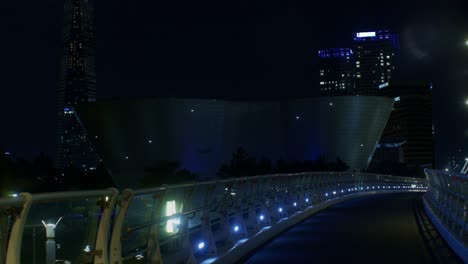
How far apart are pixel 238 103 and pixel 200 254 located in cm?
11872

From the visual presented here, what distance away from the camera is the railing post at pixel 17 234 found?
16.6ft

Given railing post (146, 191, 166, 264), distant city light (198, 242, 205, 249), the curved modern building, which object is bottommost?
distant city light (198, 242, 205, 249)

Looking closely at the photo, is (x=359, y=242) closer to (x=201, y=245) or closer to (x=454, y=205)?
(x=454, y=205)

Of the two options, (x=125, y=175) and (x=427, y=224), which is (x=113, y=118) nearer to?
(x=125, y=175)

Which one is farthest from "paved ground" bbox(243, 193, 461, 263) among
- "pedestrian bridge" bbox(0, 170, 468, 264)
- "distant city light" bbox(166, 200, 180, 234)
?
"distant city light" bbox(166, 200, 180, 234)

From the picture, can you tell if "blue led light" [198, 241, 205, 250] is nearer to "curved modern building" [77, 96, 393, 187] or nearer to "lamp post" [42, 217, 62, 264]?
"lamp post" [42, 217, 62, 264]

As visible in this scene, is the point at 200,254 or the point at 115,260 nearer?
the point at 115,260

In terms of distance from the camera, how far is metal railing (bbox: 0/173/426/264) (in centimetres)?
536

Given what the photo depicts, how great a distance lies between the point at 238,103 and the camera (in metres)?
130

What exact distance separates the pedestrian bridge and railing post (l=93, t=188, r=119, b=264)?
10 millimetres

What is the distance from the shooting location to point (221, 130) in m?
128

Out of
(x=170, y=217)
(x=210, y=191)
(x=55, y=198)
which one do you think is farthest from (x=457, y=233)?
(x=55, y=198)

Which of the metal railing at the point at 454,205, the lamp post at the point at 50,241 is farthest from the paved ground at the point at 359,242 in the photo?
the lamp post at the point at 50,241

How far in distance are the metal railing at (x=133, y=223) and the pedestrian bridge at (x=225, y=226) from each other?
0.03 ft
